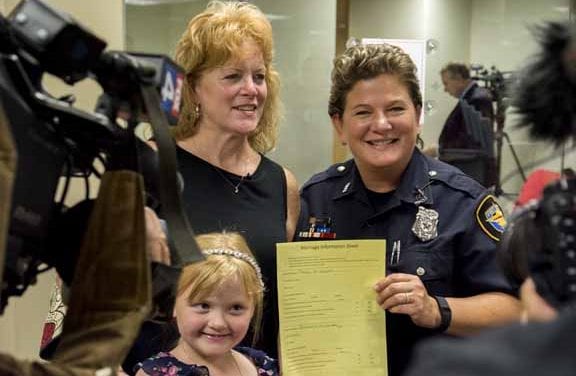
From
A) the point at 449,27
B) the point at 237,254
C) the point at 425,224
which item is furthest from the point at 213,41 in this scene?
the point at 449,27

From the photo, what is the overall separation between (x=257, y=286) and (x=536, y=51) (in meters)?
0.89

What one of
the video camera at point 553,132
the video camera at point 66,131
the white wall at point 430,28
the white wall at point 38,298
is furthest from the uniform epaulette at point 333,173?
the white wall at point 430,28

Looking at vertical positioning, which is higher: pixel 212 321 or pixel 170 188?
pixel 170 188

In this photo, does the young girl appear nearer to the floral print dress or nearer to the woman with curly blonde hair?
the floral print dress

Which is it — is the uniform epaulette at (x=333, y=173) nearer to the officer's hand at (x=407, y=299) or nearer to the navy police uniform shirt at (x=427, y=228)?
the navy police uniform shirt at (x=427, y=228)

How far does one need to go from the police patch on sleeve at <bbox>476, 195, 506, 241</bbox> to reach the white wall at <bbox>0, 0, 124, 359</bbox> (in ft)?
3.23

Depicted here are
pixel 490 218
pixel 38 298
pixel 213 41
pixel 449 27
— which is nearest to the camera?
pixel 490 218

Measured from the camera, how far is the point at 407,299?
129 cm

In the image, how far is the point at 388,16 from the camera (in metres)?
3.69

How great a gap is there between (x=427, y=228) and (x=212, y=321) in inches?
17.3

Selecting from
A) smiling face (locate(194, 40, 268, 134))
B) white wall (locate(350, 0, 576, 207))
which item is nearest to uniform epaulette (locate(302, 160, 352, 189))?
smiling face (locate(194, 40, 268, 134))

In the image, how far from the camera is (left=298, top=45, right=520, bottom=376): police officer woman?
4.38 feet

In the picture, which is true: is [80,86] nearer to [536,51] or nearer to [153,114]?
[153,114]

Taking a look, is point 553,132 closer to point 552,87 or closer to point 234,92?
point 552,87
